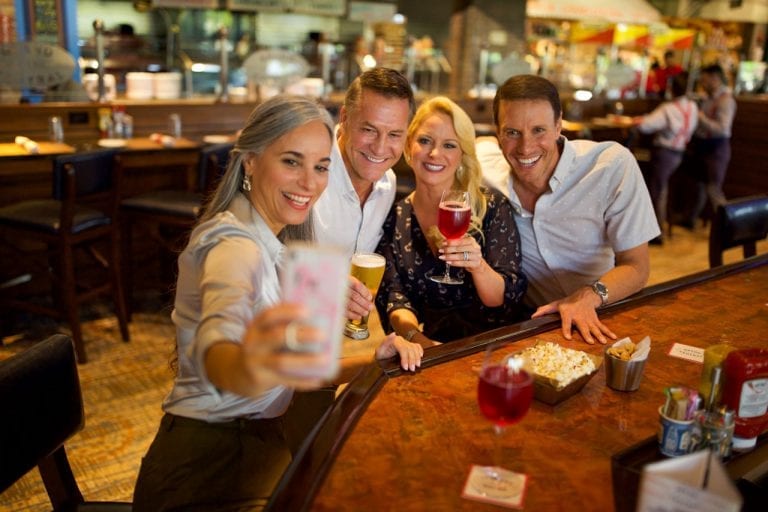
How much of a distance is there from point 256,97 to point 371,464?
565 cm

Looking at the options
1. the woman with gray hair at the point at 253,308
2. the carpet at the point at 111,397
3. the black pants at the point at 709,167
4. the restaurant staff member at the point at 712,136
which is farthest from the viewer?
the black pants at the point at 709,167

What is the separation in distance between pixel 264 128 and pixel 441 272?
3.43 ft

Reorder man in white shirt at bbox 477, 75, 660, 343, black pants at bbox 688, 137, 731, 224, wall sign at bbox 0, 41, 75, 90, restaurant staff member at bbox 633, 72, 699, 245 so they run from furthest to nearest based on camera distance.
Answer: black pants at bbox 688, 137, 731, 224
restaurant staff member at bbox 633, 72, 699, 245
wall sign at bbox 0, 41, 75, 90
man in white shirt at bbox 477, 75, 660, 343

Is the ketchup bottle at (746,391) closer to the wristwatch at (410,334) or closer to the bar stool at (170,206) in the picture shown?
the wristwatch at (410,334)

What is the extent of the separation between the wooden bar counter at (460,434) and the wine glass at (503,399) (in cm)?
4

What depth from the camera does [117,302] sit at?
4.08 metres

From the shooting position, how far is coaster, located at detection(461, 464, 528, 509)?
1159mm

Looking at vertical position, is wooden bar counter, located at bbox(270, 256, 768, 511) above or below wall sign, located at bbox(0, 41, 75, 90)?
below

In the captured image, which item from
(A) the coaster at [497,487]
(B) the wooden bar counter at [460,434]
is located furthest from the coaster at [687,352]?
(A) the coaster at [497,487]

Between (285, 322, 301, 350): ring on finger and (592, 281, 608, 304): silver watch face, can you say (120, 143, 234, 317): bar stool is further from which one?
(285, 322, 301, 350): ring on finger

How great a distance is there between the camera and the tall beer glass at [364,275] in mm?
1934

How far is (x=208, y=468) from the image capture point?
150cm

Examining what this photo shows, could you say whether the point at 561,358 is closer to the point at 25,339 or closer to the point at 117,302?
the point at 117,302

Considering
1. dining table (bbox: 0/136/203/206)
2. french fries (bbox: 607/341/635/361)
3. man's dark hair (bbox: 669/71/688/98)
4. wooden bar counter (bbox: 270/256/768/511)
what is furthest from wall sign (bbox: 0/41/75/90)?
man's dark hair (bbox: 669/71/688/98)
